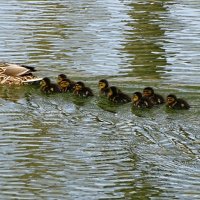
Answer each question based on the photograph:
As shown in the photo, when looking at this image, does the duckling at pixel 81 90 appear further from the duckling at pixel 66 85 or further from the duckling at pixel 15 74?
the duckling at pixel 15 74

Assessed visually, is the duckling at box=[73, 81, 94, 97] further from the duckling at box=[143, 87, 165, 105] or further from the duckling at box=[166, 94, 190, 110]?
the duckling at box=[166, 94, 190, 110]

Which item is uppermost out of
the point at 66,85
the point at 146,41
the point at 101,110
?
the point at 146,41

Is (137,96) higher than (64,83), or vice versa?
(64,83)

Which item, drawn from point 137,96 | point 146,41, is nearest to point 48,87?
point 137,96

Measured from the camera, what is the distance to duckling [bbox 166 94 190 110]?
9.60 meters

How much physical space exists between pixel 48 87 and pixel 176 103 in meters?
1.44

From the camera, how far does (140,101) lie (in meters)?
9.74

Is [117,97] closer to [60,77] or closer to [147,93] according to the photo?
[147,93]

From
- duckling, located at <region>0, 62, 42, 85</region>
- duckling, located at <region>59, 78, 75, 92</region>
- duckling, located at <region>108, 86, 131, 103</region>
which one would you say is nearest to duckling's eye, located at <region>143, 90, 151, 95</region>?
duckling, located at <region>108, 86, 131, 103</region>

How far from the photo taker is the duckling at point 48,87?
10367 millimetres

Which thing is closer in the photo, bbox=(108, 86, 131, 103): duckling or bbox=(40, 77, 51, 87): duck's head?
bbox=(108, 86, 131, 103): duckling

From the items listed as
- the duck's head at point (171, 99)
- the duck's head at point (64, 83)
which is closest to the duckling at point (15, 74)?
the duck's head at point (64, 83)

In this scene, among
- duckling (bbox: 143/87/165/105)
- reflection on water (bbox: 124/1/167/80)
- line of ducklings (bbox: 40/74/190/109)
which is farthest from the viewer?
reflection on water (bbox: 124/1/167/80)

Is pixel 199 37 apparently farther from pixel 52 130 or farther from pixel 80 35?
pixel 52 130
